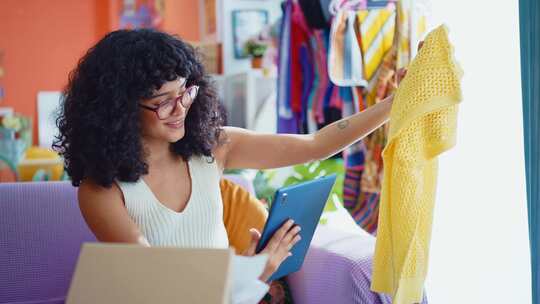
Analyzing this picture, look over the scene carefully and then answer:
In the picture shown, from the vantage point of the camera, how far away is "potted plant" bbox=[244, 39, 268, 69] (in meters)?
4.13

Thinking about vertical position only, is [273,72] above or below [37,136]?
above

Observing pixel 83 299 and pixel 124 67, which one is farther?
pixel 124 67

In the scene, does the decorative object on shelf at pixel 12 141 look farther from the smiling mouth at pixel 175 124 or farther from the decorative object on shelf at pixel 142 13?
the smiling mouth at pixel 175 124

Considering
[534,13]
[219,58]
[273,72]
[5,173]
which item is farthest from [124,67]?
[5,173]

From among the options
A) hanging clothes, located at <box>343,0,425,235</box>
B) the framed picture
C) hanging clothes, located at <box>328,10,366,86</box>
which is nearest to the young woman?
hanging clothes, located at <box>343,0,425,235</box>

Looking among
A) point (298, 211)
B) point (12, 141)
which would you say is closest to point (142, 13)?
point (12, 141)

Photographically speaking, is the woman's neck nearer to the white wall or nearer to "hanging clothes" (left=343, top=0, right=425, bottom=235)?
the white wall

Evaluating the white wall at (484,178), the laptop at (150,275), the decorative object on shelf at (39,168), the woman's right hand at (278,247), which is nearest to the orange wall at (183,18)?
the decorative object on shelf at (39,168)

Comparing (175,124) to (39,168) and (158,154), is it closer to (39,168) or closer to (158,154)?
(158,154)

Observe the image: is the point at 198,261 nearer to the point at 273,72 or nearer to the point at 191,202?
the point at 191,202

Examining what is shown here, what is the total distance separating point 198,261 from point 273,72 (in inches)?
120

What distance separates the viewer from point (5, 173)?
5.62 meters

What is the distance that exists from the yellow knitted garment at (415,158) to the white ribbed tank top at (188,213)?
448 mm

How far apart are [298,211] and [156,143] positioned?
1.53 feet
